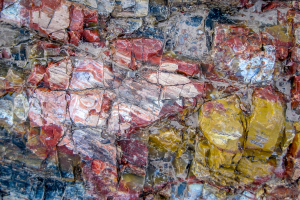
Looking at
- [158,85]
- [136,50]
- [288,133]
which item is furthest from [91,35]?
[288,133]

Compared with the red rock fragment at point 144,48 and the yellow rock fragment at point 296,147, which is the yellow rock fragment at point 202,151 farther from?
the red rock fragment at point 144,48

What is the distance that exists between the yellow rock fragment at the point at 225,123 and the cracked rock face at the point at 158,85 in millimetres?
13

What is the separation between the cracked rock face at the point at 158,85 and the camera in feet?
8.58

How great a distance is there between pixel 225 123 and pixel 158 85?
0.99m

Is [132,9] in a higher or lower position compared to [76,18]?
higher

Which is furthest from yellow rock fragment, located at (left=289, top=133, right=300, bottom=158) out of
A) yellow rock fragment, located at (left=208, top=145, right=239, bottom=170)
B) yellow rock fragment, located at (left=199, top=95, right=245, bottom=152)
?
yellow rock fragment, located at (left=208, top=145, right=239, bottom=170)

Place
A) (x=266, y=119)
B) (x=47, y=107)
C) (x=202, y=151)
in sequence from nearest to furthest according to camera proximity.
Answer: (x=266, y=119) < (x=47, y=107) < (x=202, y=151)

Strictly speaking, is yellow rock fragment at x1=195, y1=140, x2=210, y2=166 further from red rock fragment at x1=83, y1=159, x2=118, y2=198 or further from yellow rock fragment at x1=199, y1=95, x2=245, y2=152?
red rock fragment at x1=83, y1=159, x2=118, y2=198

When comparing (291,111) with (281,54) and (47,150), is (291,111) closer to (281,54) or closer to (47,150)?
(281,54)

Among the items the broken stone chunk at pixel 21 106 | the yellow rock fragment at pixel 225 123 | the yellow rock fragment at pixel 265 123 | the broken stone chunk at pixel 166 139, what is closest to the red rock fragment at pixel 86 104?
the broken stone chunk at pixel 21 106

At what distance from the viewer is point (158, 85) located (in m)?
2.69

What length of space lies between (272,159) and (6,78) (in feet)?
12.3

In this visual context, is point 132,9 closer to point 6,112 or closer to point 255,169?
point 6,112

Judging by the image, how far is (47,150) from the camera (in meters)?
2.85
